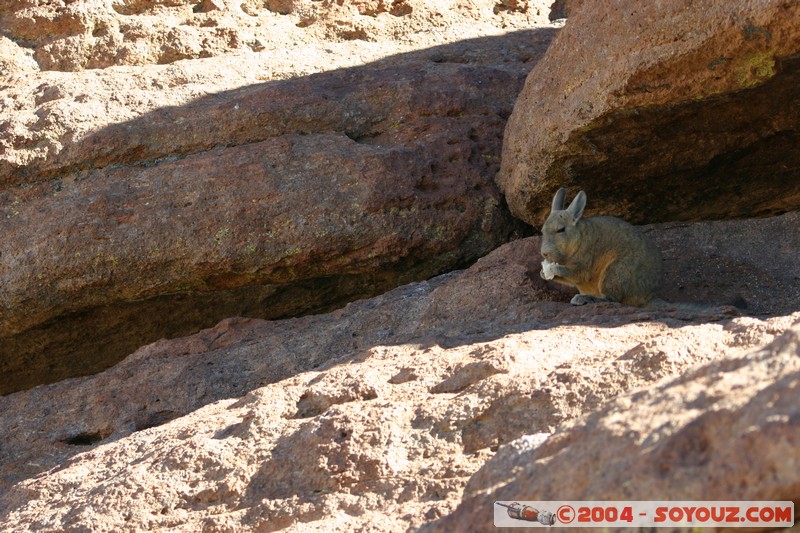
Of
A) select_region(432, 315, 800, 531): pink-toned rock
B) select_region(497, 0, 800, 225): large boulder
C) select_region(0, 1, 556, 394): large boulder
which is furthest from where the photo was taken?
select_region(0, 1, 556, 394): large boulder

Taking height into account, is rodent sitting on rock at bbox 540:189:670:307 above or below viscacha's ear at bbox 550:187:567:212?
below

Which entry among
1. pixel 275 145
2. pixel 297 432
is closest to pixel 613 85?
pixel 275 145

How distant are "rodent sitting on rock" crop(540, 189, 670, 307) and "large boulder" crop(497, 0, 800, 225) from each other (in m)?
0.62

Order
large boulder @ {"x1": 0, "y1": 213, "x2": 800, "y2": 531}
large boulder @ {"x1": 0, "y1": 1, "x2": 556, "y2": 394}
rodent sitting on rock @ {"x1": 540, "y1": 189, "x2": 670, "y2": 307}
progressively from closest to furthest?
large boulder @ {"x1": 0, "y1": 213, "x2": 800, "y2": 531}, rodent sitting on rock @ {"x1": 540, "y1": 189, "x2": 670, "y2": 307}, large boulder @ {"x1": 0, "y1": 1, "x2": 556, "y2": 394}

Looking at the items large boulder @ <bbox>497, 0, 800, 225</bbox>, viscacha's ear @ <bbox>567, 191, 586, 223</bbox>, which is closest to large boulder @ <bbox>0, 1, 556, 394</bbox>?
large boulder @ <bbox>497, 0, 800, 225</bbox>

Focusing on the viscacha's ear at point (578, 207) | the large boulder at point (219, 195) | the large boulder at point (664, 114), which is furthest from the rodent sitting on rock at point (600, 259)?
the large boulder at point (219, 195)

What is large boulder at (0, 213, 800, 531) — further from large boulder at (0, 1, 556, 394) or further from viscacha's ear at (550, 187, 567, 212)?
large boulder at (0, 1, 556, 394)

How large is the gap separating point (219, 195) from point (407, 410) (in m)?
3.42

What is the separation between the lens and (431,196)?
7.08 meters

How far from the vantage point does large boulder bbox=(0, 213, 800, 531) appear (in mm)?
2752

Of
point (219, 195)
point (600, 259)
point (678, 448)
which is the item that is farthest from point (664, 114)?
point (678, 448)

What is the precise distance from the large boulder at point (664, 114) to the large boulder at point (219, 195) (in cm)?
66

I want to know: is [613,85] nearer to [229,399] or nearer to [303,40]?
[229,399]

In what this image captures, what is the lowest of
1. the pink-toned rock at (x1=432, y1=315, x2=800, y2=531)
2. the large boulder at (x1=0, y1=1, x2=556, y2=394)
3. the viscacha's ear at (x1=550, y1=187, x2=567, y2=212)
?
the large boulder at (x1=0, y1=1, x2=556, y2=394)
